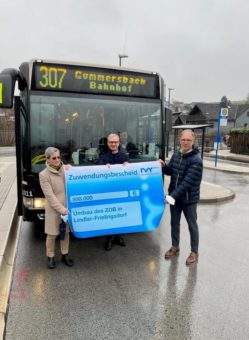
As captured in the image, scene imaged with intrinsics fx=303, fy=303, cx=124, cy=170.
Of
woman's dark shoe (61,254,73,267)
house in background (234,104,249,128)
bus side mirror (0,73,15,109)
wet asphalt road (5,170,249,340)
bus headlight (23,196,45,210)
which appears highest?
house in background (234,104,249,128)

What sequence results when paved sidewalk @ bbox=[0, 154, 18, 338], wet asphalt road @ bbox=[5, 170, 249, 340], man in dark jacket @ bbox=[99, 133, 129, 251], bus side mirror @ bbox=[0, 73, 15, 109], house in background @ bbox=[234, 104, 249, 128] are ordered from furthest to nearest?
house in background @ bbox=[234, 104, 249, 128] < man in dark jacket @ bbox=[99, 133, 129, 251] < bus side mirror @ bbox=[0, 73, 15, 109] < paved sidewalk @ bbox=[0, 154, 18, 338] < wet asphalt road @ bbox=[5, 170, 249, 340]

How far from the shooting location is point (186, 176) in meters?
4.26

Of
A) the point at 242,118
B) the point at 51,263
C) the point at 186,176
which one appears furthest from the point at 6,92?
the point at 242,118

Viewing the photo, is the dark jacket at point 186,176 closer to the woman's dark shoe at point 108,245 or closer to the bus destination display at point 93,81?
the woman's dark shoe at point 108,245

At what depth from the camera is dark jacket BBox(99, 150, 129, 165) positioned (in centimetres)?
472

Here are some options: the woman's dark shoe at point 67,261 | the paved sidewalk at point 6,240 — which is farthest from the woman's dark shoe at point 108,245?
the paved sidewalk at point 6,240

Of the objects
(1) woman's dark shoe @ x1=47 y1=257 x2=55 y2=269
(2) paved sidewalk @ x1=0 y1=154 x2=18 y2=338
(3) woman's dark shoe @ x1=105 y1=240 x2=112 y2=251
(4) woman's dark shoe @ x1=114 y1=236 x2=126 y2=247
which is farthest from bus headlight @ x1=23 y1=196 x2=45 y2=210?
(4) woman's dark shoe @ x1=114 y1=236 x2=126 y2=247

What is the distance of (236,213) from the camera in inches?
303

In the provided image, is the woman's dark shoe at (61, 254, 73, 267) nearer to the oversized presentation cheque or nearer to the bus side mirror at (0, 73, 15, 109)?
the oversized presentation cheque

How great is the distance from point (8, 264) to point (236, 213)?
562 centimetres

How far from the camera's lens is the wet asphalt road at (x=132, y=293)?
296 centimetres

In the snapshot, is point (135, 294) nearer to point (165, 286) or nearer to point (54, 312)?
point (165, 286)

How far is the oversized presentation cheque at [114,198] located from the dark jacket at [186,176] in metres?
0.34

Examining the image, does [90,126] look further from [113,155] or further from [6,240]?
[6,240]
